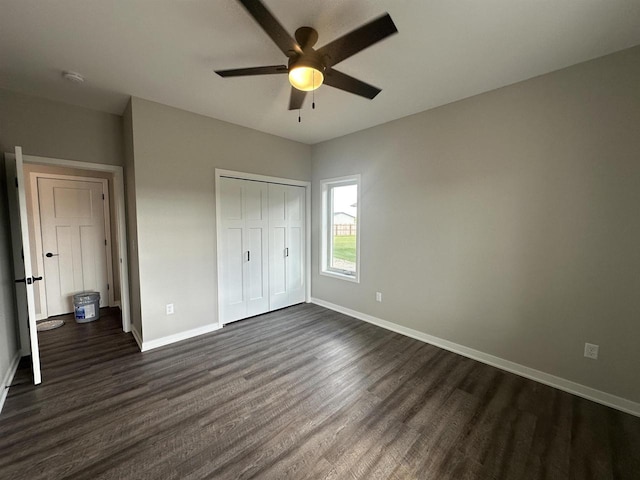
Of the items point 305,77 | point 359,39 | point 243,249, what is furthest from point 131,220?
point 359,39

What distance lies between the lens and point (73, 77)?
2.26 m

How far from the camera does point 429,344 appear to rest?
3037 millimetres

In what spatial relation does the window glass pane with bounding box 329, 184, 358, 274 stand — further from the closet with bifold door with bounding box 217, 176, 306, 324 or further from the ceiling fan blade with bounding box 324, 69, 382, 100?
the ceiling fan blade with bounding box 324, 69, 382, 100

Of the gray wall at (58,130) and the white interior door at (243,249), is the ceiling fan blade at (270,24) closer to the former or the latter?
the white interior door at (243,249)

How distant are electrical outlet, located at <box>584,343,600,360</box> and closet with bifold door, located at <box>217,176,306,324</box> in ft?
11.3

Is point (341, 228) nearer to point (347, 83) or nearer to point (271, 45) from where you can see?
point (347, 83)

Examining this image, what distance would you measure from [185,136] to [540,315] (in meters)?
4.09

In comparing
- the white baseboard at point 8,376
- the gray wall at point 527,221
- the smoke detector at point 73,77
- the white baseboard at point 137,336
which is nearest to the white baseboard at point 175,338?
the white baseboard at point 137,336

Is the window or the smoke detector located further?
the window

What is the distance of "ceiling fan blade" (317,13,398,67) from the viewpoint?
49.7 inches

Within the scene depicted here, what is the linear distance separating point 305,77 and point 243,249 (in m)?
2.57

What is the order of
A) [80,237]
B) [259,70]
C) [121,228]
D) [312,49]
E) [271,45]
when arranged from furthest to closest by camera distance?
[80,237] → [121,228] → [271,45] → [259,70] → [312,49]

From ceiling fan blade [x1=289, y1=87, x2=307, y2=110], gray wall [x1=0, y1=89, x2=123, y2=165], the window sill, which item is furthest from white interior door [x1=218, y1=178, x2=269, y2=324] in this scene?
ceiling fan blade [x1=289, y1=87, x2=307, y2=110]

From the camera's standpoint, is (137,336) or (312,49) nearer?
(312,49)
